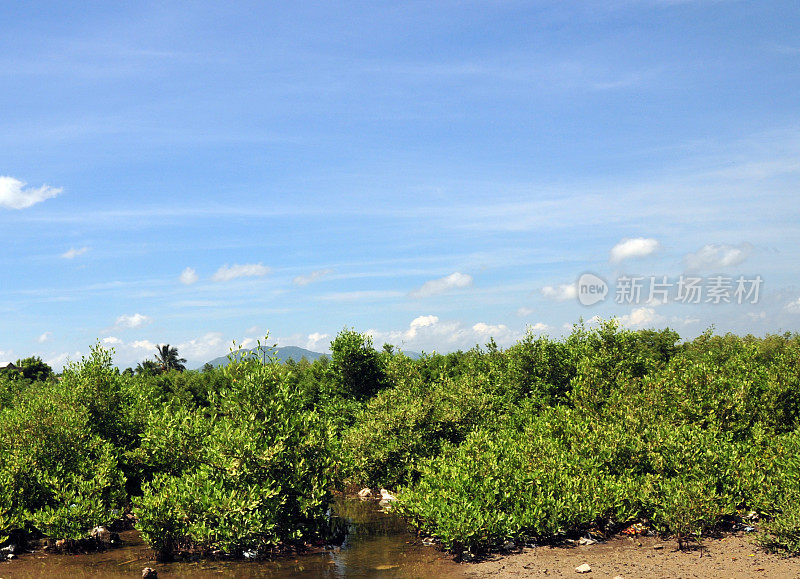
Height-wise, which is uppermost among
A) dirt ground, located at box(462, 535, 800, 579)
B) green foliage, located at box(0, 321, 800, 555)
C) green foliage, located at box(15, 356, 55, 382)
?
green foliage, located at box(15, 356, 55, 382)

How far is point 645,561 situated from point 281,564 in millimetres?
12231

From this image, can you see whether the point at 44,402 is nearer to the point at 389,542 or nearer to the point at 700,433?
the point at 389,542

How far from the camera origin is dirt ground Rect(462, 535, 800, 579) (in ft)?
58.3

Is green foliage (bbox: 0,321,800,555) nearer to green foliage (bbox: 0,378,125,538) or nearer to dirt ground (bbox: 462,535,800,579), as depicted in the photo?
green foliage (bbox: 0,378,125,538)

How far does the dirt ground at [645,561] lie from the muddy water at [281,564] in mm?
2065

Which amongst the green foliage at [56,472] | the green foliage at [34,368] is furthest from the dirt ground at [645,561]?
the green foliage at [34,368]

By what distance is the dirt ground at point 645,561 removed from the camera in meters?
17.8

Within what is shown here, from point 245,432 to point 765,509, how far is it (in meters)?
18.1

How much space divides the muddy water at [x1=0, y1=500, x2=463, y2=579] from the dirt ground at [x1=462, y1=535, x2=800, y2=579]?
2.07 meters

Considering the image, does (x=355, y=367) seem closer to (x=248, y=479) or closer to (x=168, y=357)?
(x=248, y=479)

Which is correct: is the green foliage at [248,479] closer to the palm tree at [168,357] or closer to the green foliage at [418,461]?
the green foliage at [418,461]

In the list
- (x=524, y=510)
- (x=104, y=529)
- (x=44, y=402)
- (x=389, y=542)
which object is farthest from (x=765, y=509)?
(x=44, y=402)

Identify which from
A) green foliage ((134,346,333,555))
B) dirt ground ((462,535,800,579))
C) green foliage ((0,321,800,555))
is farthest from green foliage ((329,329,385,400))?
dirt ground ((462,535,800,579))

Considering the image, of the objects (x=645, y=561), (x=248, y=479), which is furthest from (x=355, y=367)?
(x=645, y=561)
